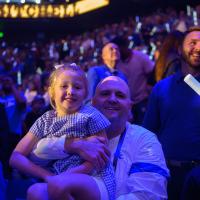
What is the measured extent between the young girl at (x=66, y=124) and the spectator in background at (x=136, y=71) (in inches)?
121

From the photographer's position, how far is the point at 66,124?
9.99 ft

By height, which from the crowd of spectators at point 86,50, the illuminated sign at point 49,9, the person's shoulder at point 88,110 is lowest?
the crowd of spectators at point 86,50

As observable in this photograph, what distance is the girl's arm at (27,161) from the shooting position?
2.94 metres

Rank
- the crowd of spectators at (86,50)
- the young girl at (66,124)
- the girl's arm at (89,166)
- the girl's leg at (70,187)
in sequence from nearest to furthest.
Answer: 1. the girl's leg at (70,187)
2. the girl's arm at (89,166)
3. the young girl at (66,124)
4. the crowd of spectators at (86,50)

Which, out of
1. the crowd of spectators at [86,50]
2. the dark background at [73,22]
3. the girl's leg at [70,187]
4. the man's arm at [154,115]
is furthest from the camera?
the dark background at [73,22]

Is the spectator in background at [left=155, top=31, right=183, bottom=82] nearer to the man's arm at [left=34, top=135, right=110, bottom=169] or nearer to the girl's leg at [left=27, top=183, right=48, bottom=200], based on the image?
the man's arm at [left=34, top=135, right=110, bottom=169]

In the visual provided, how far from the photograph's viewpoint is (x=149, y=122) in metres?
4.18

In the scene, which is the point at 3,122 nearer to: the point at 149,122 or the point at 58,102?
the point at 149,122

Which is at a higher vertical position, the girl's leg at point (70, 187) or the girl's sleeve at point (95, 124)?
the girl's sleeve at point (95, 124)

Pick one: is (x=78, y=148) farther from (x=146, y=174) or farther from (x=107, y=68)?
(x=107, y=68)

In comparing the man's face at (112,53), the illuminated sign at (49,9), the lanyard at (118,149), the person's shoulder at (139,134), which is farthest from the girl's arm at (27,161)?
the illuminated sign at (49,9)

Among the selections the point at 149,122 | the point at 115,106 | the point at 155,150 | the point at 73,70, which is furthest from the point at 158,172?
the point at 149,122

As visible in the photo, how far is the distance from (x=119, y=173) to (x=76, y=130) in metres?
0.33

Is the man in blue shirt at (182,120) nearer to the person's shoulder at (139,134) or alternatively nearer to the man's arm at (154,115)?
the man's arm at (154,115)
